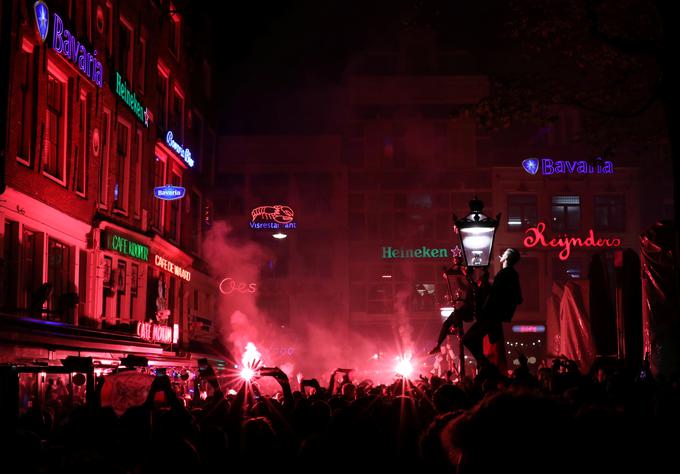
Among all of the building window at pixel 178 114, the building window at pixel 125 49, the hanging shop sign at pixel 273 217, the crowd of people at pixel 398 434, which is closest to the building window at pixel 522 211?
the hanging shop sign at pixel 273 217

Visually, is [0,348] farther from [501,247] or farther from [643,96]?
[501,247]

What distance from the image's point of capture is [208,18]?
1816 inches

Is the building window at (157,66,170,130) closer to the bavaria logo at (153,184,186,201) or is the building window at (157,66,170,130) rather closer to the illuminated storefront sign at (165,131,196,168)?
the illuminated storefront sign at (165,131,196,168)

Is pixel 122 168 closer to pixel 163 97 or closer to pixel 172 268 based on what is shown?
pixel 163 97

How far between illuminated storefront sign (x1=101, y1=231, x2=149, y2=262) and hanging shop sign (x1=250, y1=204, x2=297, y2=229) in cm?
2557

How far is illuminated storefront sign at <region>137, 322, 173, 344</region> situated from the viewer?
28.5 meters

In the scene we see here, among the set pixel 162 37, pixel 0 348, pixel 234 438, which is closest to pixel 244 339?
pixel 162 37

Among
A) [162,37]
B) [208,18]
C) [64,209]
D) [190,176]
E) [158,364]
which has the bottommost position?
[158,364]

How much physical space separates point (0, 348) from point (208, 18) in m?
32.4

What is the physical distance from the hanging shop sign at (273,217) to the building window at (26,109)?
116 ft

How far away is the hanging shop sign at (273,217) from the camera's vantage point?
57031mm

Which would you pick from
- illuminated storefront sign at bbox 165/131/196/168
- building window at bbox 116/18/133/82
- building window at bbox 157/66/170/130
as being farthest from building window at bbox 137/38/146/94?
illuminated storefront sign at bbox 165/131/196/168

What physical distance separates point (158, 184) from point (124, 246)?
687 cm

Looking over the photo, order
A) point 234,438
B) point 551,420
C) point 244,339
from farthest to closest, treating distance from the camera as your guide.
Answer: point 244,339 → point 234,438 → point 551,420
